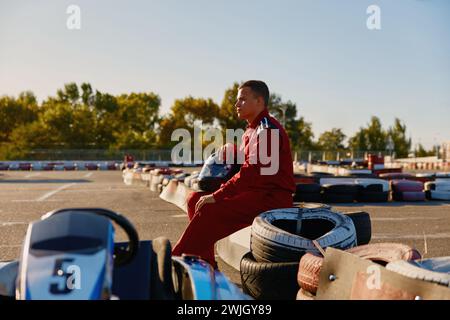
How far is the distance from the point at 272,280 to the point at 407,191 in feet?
29.6

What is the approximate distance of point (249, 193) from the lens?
151 inches

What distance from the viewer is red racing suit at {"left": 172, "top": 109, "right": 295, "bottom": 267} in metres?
3.63

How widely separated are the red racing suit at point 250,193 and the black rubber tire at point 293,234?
14 cm

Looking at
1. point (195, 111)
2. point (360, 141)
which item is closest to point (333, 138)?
point (360, 141)

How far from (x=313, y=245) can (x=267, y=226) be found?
0.34 m

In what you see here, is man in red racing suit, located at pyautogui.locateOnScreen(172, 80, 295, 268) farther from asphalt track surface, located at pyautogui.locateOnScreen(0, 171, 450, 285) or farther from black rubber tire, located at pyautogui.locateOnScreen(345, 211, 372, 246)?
black rubber tire, located at pyautogui.locateOnScreen(345, 211, 372, 246)

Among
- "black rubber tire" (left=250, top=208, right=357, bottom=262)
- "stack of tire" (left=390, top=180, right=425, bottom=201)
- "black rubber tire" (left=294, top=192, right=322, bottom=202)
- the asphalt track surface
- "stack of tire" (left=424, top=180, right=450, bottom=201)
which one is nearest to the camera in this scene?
"black rubber tire" (left=250, top=208, right=357, bottom=262)

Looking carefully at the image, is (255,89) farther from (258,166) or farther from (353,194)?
(353,194)

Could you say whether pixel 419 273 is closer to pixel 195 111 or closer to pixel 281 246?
pixel 281 246

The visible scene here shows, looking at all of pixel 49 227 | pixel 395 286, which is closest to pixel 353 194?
pixel 395 286

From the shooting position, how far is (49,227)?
67.8 inches

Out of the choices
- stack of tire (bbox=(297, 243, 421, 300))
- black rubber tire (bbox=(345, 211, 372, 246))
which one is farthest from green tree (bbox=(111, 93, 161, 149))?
stack of tire (bbox=(297, 243, 421, 300))

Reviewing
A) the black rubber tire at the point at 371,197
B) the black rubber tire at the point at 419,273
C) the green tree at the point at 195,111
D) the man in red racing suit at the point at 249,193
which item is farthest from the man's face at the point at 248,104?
the green tree at the point at 195,111

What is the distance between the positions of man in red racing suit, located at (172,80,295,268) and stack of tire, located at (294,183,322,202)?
623 centimetres
